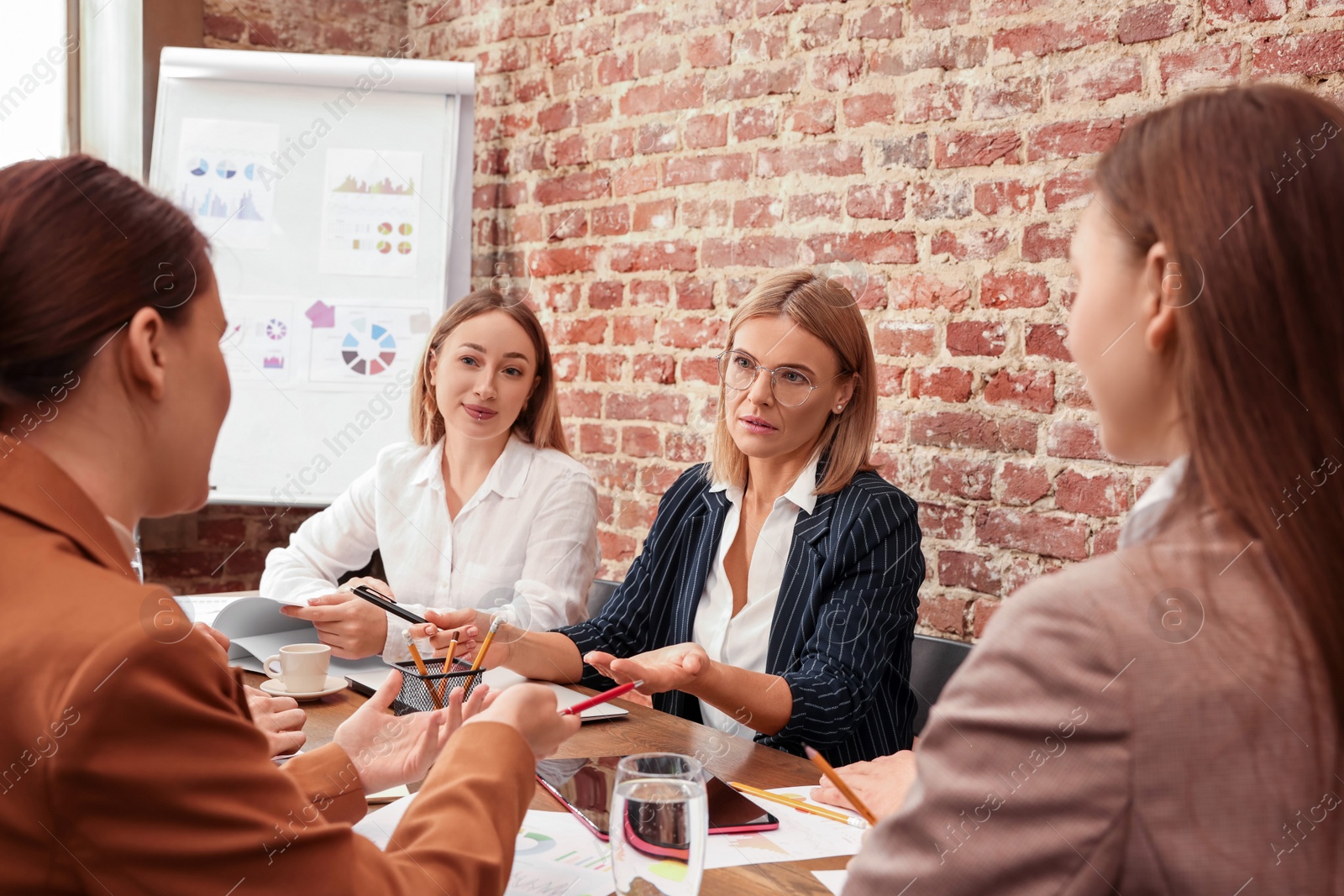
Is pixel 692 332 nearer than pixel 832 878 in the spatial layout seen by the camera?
No

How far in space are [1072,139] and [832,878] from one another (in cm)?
160

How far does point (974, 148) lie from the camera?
2.33m

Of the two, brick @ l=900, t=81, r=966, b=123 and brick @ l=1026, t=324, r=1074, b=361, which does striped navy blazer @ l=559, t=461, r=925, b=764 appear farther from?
brick @ l=900, t=81, r=966, b=123

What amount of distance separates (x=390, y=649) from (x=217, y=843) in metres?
1.27

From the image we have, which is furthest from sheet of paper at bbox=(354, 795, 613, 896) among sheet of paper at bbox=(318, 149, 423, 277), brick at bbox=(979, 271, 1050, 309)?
sheet of paper at bbox=(318, 149, 423, 277)

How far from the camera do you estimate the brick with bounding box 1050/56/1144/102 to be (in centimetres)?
208

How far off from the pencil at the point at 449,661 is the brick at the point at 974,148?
4.64ft

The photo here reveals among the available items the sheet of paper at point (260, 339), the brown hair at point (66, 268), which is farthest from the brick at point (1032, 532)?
the sheet of paper at point (260, 339)

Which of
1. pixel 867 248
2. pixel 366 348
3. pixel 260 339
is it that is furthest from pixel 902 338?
pixel 260 339

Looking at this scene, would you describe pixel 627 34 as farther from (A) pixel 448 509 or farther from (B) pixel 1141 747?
(B) pixel 1141 747

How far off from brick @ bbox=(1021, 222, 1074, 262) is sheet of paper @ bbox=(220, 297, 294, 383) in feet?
7.15

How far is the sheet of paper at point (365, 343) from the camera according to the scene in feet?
11.2

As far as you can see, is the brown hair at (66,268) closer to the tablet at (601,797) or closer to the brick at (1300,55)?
the tablet at (601,797)

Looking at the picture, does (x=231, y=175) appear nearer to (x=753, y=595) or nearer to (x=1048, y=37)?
(x=753, y=595)
